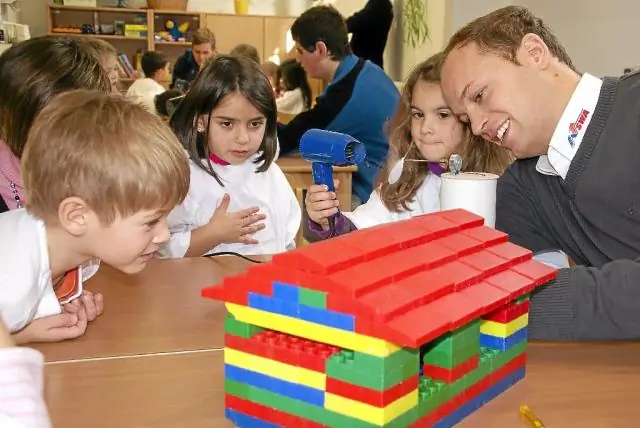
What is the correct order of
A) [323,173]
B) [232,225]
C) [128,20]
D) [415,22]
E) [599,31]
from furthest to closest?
[128,20], [415,22], [599,31], [232,225], [323,173]

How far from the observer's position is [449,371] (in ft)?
2.56

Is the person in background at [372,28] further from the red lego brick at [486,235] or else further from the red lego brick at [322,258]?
the red lego brick at [322,258]

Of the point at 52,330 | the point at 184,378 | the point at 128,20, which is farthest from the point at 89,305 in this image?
the point at 128,20

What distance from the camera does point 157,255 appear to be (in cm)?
188

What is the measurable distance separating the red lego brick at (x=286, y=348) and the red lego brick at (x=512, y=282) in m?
0.22

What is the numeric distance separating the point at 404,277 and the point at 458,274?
0.08 meters

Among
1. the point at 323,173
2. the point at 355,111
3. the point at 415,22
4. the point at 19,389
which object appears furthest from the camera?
the point at 415,22

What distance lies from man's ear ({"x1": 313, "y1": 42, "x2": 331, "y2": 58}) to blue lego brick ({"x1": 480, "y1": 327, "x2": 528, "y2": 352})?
8.57ft

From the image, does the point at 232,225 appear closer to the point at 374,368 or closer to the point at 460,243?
the point at 460,243

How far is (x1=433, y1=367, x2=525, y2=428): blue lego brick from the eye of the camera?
785 mm

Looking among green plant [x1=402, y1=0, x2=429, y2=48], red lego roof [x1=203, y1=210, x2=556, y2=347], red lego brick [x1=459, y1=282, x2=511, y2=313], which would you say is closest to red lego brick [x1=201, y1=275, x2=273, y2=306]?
red lego roof [x1=203, y1=210, x2=556, y2=347]

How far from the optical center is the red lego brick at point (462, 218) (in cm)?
94

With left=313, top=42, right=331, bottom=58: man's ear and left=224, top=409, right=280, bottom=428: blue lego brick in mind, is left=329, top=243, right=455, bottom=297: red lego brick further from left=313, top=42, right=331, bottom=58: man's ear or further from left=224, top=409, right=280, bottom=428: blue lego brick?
left=313, top=42, right=331, bottom=58: man's ear

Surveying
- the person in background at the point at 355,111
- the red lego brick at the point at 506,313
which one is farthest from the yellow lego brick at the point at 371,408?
the person in background at the point at 355,111
